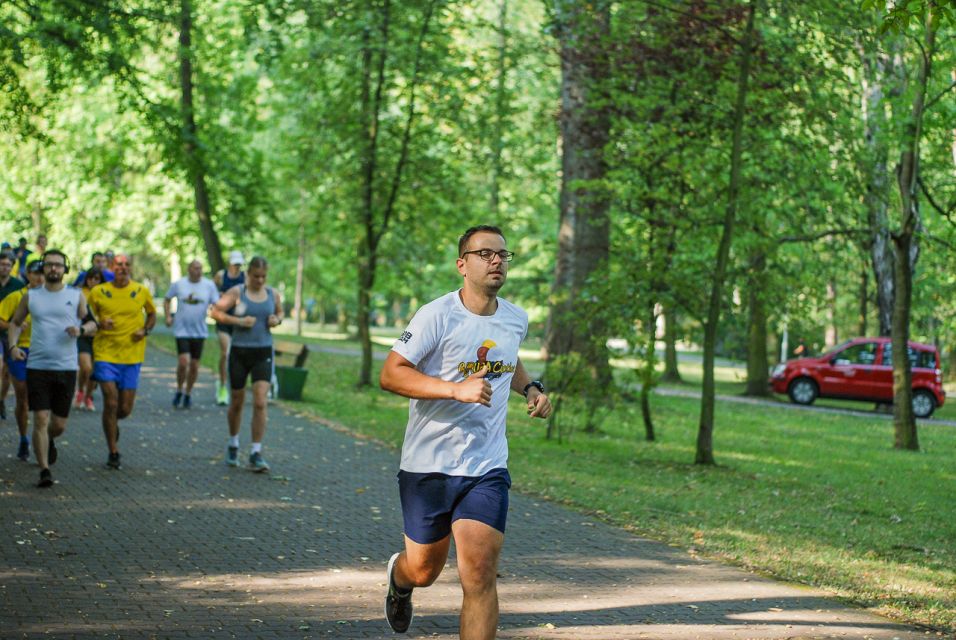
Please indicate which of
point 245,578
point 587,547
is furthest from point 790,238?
point 245,578

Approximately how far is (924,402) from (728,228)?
17.3 metres

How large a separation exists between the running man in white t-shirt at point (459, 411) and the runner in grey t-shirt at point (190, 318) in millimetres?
12660

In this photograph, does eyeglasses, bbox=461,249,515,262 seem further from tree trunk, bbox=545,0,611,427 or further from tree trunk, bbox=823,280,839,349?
tree trunk, bbox=823,280,839,349

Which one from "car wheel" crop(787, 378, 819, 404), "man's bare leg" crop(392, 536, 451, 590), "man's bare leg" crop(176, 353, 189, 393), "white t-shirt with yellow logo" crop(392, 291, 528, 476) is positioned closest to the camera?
"white t-shirt with yellow logo" crop(392, 291, 528, 476)

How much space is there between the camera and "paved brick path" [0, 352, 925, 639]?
6.83 metres

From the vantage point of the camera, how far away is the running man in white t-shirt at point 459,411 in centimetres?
552

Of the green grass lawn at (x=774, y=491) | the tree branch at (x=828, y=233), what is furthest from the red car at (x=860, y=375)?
the tree branch at (x=828, y=233)

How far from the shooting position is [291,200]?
4506 centimetres

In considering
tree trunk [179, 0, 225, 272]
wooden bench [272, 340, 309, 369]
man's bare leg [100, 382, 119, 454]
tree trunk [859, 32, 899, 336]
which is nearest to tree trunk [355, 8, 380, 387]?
wooden bench [272, 340, 309, 369]

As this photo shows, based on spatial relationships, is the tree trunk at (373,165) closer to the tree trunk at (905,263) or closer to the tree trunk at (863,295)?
the tree trunk at (905,263)

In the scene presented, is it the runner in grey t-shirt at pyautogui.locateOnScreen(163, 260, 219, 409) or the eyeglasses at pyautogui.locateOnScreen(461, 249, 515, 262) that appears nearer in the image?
the eyeglasses at pyautogui.locateOnScreen(461, 249, 515, 262)

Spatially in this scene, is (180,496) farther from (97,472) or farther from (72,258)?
(72,258)

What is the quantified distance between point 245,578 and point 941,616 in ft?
13.7

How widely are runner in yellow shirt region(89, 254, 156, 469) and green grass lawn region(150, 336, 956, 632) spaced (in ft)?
13.0
